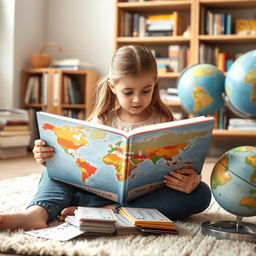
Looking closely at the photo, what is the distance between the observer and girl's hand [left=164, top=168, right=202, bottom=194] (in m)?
1.44

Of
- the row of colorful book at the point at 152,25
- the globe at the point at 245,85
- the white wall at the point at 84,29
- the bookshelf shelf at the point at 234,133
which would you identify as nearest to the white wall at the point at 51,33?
the white wall at the point at 84,29

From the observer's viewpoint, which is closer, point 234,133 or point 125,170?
point 125,170

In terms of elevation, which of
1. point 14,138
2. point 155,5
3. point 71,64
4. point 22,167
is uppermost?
point 155,5

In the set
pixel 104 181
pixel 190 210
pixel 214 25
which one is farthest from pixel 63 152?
pixel 214 25

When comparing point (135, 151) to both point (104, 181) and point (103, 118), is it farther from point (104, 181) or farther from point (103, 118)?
point (103, 118)

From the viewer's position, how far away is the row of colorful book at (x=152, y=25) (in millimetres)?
4129

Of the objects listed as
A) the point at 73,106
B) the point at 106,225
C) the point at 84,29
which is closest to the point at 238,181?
the point at 106,225

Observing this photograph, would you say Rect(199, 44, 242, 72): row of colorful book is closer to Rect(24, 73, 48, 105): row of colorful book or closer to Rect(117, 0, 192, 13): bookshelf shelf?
Rect(117, 0, 192, 13): bookshelf shelf

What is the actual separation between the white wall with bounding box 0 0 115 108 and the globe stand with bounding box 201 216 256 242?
10.5 ft

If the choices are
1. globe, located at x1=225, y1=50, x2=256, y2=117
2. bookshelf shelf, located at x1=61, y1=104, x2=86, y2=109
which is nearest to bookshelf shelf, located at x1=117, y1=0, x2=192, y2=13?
bookshelf shelf, located at x1=61, y1=104, x2=86, y2=109

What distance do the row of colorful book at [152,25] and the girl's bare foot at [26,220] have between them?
9.75ft

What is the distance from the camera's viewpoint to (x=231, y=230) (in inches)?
53.8

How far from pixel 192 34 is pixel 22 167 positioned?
5.77 ft

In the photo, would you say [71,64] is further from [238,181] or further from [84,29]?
[238,181]
